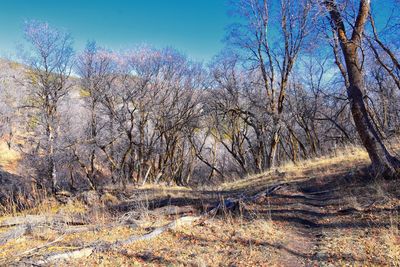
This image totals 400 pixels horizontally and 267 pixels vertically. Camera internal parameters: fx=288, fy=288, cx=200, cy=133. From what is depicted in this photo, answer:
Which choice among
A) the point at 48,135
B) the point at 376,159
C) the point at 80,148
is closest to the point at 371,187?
the point at 376,159

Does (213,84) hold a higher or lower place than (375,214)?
higher

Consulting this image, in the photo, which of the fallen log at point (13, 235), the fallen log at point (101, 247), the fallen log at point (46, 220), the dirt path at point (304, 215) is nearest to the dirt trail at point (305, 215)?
the dirt path at point (304, 215)

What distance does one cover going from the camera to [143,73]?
1702 cm

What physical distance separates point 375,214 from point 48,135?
13.7 metres

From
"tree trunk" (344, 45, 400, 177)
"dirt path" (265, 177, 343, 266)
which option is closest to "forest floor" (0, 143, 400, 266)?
"dirt path" (265, 177, 343, 266)

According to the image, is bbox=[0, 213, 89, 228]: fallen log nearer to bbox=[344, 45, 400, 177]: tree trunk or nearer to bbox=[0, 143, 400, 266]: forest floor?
bbox=[0, 143, 400, 266]: forest floor

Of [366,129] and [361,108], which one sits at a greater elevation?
[361,108]

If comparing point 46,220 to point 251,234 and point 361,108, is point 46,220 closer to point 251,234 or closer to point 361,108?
point 251,234

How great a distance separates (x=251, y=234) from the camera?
4.57 m

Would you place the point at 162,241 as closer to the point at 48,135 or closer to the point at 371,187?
the point at 371,187

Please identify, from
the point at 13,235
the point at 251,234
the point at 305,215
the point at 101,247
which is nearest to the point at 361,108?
the point at 305,215

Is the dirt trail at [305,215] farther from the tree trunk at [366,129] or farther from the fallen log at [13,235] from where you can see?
the fallen log at [13,235]

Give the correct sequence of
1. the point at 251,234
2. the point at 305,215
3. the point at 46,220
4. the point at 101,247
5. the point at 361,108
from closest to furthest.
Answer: the point at 101,247 < the point at 251,234 < the point at 305,215 < the point at 46,220 < the point at 361,108

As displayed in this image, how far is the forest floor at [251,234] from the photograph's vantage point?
364 centimetres
